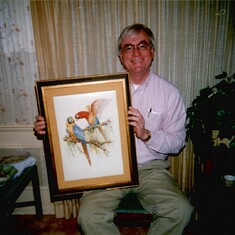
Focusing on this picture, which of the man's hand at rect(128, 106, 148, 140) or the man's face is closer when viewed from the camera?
the man's hand at rect(128, 106, 148, 140)

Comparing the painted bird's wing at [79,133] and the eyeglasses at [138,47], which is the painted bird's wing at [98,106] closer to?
the painted bird's wing at [79,133]

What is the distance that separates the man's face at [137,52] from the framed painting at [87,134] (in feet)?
1.14

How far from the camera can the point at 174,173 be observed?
2.25 meters

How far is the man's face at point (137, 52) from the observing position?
167 cm

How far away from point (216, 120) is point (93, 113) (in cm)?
80

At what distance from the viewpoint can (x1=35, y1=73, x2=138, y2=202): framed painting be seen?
54.4 inches

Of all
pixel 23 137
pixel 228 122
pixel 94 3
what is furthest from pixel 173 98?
pixel 23 137

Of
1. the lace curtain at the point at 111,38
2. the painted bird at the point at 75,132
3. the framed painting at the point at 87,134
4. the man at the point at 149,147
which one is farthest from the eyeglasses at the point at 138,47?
the painted bird at the point at 75,132

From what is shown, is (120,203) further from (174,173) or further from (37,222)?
(37,222)

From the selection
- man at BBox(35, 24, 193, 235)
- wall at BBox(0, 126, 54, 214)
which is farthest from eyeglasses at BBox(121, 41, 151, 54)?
wall at BBox(0, 126, 54, 214)

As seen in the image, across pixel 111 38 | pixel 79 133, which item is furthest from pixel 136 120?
pixel 111 38

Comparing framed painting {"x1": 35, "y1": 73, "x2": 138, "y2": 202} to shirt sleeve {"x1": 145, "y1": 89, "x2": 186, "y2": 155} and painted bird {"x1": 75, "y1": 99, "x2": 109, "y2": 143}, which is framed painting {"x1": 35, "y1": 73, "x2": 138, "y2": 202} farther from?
shirt sleeve {"x1": 145, "y1": 89, "x2": 186, "y2": 155}

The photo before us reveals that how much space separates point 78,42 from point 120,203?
132cm

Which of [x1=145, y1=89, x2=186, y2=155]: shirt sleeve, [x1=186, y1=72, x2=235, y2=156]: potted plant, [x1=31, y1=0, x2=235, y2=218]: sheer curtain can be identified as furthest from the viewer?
[x1=31, y1=0, x2=235, y2=218]: sheer curtain
